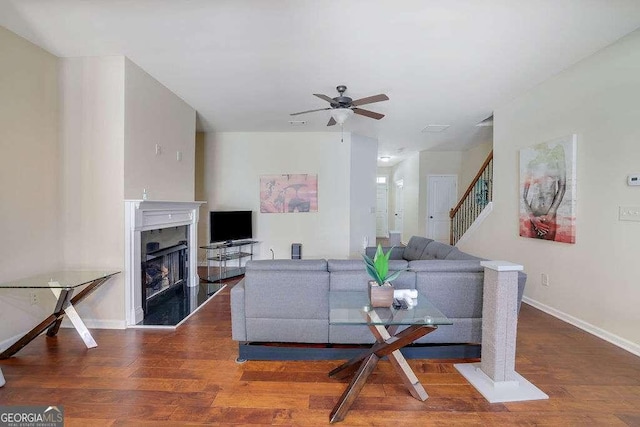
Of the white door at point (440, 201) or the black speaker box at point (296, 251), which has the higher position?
the white door at point (440, 201)

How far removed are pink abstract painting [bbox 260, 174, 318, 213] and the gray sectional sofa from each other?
3572 mm

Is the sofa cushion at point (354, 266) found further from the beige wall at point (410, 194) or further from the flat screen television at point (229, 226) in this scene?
the beige wall at point (410, 194)

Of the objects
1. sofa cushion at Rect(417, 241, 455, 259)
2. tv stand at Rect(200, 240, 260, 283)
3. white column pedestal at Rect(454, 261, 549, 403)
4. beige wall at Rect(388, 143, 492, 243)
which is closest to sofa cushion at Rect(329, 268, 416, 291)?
white column pedestal at Rect(454, 261, 549, 403)

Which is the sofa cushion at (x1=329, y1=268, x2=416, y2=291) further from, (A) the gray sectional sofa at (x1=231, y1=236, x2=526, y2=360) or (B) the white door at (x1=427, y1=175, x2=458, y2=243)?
(B) the white door at (x1=427, y1=175, x2=458, y2=243)

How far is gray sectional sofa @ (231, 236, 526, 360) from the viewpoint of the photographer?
2.38m

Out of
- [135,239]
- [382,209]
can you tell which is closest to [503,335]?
[135,239]

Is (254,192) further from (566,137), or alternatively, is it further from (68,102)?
(566,137)

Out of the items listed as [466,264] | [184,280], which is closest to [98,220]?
[184,280]

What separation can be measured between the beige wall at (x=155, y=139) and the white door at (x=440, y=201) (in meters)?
6.12

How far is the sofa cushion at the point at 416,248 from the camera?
399cm

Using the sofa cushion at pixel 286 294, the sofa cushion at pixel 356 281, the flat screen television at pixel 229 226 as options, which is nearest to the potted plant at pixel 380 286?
the sofa cushion at pixel 356 281

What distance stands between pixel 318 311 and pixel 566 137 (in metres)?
3.34

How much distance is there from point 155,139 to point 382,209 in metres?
8.42

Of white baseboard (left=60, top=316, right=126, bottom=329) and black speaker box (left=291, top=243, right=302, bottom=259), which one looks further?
black speaker box (left=291, top=243, right=302, bottom=259)
